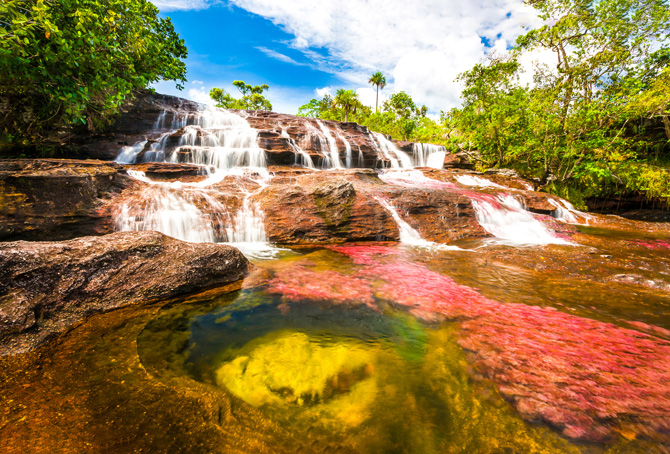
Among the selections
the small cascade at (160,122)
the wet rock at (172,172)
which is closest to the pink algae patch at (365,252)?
the wet rock at (172,172)

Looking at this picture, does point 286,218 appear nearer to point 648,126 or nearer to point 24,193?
point 24,193

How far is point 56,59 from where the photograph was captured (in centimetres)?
608

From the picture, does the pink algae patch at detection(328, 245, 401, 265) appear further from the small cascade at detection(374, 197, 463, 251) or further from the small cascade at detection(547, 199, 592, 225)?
the small cascade at detection(547, 199, 592, 225)

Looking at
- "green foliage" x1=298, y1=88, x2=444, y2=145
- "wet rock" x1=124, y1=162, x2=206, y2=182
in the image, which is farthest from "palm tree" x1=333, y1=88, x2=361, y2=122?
"wet rock" x1=124, y1=162, x2=206, y2=182

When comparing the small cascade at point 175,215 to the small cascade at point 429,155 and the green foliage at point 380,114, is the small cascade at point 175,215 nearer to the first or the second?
the small cascade at point 429,155

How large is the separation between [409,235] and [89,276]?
7354 millimetres

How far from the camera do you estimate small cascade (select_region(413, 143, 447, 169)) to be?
20.5m

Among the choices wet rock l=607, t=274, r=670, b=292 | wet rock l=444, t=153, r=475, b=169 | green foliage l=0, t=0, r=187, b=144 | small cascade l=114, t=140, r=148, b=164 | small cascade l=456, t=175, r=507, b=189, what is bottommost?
wet rock l=607, t=274, r=670, b=292

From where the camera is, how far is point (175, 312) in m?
3.18

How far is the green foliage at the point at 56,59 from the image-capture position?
17.7 feet

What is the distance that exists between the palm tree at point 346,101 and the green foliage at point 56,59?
35196 millimetres

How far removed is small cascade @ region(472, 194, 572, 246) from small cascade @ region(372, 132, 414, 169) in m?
9.91

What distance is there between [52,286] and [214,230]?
12.9 ft

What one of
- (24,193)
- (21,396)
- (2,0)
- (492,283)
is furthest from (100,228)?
(492,283)
